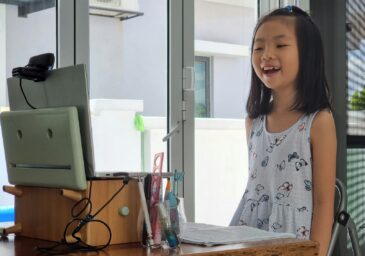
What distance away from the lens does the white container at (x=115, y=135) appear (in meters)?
3.02

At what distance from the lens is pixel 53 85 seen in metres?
1.63

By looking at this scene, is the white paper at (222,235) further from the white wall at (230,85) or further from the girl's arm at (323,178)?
the white wall at (230,85)

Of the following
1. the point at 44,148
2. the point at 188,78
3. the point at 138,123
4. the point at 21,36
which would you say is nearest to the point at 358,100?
the point at 188,78

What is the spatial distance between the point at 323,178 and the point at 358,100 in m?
1.72

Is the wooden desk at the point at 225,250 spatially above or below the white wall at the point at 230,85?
below

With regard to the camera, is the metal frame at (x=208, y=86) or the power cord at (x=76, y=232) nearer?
the power cord at (x=76, y=232)

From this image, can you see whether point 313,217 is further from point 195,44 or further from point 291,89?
point 195,44

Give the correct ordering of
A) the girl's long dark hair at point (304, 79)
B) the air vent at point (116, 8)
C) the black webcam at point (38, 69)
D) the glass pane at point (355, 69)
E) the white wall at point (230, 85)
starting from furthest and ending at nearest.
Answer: the glass pane at point (355, 69) → the white wall at point (230, 85) → the air vent at point (116, 8) → the girl's long dark hair at point (304, 79) → the black webcam at point (38, 69)

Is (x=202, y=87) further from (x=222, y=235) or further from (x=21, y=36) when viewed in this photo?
(x=222, y=235)

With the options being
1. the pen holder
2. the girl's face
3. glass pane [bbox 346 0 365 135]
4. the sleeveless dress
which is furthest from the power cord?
glass pane [bbox 346 0 365 135]

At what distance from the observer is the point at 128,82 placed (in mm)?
3162

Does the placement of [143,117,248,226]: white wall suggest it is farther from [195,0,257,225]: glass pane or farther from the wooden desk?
the wooden desk

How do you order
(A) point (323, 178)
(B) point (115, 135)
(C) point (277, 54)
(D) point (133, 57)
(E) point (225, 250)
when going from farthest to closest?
(D) point (133, 57)
(B) point (115, 135)
(C) point (277, 54)
(A) point (323, 178)
(E) point (225, 250)

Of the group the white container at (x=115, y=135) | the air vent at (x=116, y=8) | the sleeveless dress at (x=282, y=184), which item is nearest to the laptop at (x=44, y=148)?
the sleeveless dress at (x=282, y=184)
